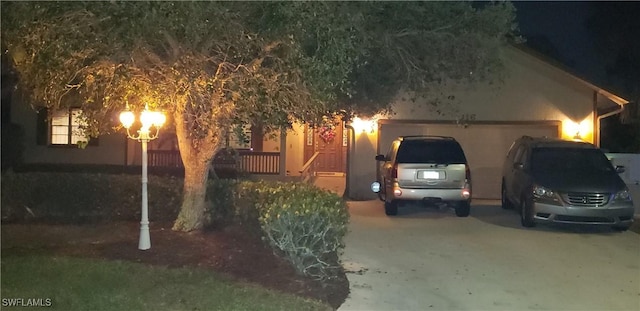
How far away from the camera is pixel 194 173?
10.8 m

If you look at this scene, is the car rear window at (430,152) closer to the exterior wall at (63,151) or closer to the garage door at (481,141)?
the garage door at (481,141)

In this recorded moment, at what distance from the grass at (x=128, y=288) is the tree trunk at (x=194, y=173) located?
7.44 ft

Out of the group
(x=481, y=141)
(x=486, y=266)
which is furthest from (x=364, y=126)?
(x=486, y=266)

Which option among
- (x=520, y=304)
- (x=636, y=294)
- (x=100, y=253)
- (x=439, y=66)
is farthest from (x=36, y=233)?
(x=636, y=294)

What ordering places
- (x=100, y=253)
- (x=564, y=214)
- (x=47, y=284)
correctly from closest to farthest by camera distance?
(x=47, y=284)
(x=100, y=253)
(x=564, y=214)

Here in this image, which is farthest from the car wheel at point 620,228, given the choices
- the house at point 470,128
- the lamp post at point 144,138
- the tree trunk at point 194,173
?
the lamp post at point 144,138

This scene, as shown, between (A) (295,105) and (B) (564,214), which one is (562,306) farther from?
(B) (564,214)

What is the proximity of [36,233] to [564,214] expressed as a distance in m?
8.93

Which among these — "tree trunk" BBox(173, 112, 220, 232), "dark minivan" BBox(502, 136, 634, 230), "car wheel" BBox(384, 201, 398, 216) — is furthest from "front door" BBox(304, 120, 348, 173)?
"tree trunk" BBox(173, 112, 220, 232)

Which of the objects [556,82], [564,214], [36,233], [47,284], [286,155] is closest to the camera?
[47,284]

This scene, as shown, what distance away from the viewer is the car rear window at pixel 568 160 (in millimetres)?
13531

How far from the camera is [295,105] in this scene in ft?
28.6

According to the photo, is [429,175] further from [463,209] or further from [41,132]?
[41,132]

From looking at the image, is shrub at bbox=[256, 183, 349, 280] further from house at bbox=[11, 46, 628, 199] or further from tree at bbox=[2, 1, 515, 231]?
house at bbox=[11, 46, 628, 199]
